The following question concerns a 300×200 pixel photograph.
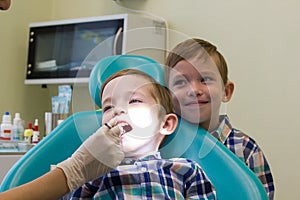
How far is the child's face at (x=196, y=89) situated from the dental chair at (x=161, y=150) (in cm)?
3

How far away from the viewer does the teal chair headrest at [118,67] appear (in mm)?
1204

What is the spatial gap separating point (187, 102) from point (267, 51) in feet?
3.63

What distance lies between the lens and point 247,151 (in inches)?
53.2

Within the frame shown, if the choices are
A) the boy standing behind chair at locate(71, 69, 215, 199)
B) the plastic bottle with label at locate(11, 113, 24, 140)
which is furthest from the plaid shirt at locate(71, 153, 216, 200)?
the plastic bottle with label at locate(11, 113, 24, 140)

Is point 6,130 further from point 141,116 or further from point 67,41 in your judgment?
point 141,116

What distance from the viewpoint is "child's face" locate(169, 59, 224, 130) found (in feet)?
3.73

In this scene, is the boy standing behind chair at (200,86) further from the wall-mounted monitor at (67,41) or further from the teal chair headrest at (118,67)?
the wall-mounted monitor at (67,41)

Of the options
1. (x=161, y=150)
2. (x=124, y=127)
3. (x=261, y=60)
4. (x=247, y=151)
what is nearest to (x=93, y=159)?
(x=124, y=127)

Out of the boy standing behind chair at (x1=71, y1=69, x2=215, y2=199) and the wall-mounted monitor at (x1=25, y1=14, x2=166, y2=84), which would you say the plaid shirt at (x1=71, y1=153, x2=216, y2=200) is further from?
the wall-mounted monitor at (x1=25, y1=14, x2=166, y2=84)

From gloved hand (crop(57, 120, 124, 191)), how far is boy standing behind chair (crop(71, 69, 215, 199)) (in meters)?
0.11

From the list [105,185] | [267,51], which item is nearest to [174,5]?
[267,51]

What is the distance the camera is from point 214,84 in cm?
121

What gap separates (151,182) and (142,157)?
2.9 inches

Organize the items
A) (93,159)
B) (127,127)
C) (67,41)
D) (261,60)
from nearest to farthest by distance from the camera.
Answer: (93,159), (127,127), (261,60), (67,41)
